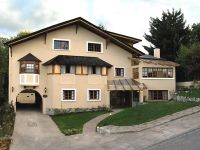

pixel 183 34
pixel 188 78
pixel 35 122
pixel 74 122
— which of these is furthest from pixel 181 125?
pixel 183 34

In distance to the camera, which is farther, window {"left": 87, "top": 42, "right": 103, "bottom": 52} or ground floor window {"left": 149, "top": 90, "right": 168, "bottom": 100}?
ground floor window {"left": 149, "top": 90, "right": 168, "bottom": 100}

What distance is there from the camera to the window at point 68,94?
136ft

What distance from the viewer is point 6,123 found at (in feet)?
110

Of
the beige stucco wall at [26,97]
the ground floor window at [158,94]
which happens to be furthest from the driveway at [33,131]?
the beige stucco wall at [26,97]

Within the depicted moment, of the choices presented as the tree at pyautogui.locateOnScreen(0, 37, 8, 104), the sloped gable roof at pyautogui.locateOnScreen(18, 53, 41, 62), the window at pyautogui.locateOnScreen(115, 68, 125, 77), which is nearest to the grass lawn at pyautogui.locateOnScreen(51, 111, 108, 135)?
the sloped gable roof at pyautogui.locateOnScreen(18, 53, 41, 62)

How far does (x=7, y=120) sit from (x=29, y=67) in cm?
834

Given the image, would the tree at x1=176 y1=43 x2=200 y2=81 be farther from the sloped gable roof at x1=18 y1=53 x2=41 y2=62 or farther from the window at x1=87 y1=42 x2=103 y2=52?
the sloped gable roof at x1=18 y1=53 x2=41 y2=62

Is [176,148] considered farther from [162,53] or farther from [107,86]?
[162,53]

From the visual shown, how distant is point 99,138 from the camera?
2714cm

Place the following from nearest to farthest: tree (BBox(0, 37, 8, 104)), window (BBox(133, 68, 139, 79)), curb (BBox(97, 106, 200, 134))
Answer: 1. curb (BBox(97, 106, 200, 134))
2. window (BBox(133, 68, 139, 79))
3. tree (BBox(0, 37, 8, 104))

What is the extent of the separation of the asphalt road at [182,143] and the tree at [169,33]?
38212 mm

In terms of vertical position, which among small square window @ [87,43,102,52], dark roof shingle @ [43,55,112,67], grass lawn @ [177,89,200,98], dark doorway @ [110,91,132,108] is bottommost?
dark doorway @ [110,91,132,108]

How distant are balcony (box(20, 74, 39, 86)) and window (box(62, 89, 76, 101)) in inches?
125

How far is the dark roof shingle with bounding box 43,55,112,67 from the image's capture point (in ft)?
135
